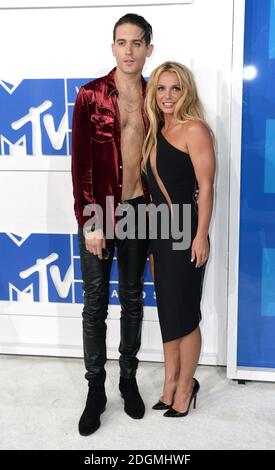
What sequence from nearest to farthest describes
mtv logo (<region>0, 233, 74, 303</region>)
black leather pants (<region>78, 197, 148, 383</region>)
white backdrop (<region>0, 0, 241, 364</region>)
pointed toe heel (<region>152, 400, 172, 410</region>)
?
black leather pants (<region>78, 197, 148, 383</region>), pointed toe heel (<region>152, 400, 172, 410</region>), white backdrop (<region>0, 0, 241, 364</region>), mtv logo (<region>0, 233, 74, 303</region>)

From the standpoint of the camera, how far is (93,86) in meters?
2.12

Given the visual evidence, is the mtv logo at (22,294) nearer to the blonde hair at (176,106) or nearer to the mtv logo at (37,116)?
the mtv logo at (37,116)

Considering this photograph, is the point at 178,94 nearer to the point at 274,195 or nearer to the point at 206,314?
the point at 274,195

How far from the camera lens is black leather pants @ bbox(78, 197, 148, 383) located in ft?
7.24

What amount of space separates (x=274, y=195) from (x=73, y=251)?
1.09m

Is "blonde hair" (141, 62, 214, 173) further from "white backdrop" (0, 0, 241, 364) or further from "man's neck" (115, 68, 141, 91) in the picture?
"white backdrop" (0, 0, 241, 364)

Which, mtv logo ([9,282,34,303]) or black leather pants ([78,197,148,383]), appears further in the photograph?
mtv logo ([9,282,34,303])

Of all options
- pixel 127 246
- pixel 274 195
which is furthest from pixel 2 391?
pixel 274 195

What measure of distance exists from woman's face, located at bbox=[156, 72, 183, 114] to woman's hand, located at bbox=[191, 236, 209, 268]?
0.53m

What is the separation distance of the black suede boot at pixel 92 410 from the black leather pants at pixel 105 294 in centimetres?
5

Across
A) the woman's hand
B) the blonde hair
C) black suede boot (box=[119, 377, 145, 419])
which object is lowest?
black suede boot (box=[119, 377, 145, 419])

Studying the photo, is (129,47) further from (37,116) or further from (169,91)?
(37,116)

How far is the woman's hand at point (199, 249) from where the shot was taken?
2.09 m

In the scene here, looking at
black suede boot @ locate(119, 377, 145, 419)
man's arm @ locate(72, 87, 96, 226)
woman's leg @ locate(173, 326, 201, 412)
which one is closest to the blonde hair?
man's arm @ locate(72, 87, 96, 226)
